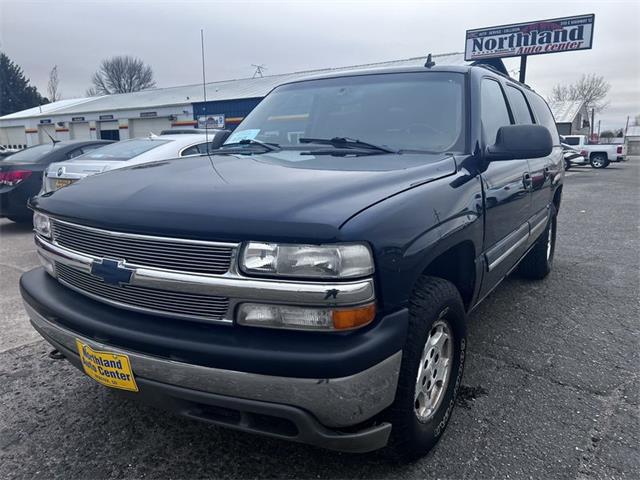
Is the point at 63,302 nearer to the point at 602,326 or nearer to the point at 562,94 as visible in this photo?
the point at 602,326

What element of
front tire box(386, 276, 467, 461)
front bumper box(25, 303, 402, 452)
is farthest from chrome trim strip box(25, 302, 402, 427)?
front tire box(386, 276, 467, 461)

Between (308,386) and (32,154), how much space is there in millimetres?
8154

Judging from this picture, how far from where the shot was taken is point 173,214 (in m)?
1.86

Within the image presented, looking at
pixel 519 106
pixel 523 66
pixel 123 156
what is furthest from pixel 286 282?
pixel 523 66

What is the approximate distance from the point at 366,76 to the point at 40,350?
2889 mm

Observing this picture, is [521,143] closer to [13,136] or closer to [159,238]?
[159,238]

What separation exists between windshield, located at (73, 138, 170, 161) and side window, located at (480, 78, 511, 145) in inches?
176

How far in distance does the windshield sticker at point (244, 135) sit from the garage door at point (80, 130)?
1368 inches

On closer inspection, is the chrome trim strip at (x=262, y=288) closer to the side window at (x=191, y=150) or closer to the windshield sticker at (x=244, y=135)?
the windshield sticker at (x=244, y=135)

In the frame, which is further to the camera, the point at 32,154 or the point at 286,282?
the point at 32,154

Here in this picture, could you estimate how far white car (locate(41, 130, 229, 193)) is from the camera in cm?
609

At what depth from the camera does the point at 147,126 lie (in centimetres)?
2995

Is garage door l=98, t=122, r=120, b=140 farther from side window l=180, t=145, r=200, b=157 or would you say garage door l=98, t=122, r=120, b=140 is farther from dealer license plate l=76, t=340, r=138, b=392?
dealer license plate l=76, t=340, r=138, b=392

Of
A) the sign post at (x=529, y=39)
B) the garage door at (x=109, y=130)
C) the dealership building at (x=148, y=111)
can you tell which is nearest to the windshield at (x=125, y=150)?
the dealership building at (x=148, y=111)
